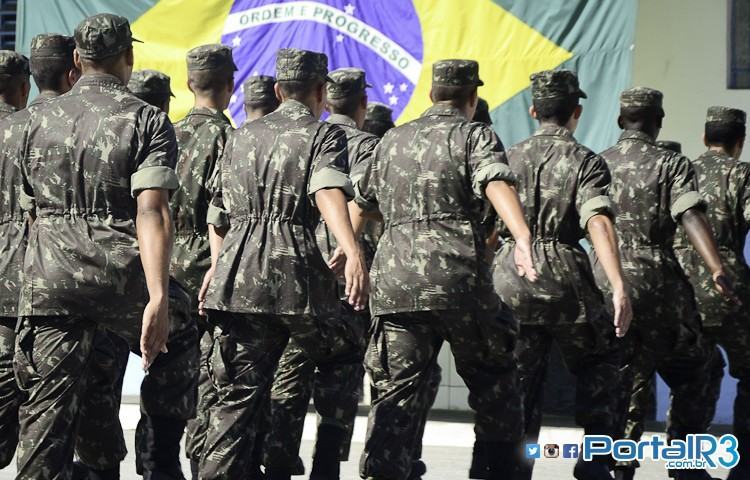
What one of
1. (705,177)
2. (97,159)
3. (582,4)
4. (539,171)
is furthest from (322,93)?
(582,4)

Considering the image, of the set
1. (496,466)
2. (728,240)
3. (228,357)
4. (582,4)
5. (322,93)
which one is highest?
(582,4)

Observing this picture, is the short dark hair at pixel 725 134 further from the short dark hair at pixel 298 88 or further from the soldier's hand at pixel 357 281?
the soldier's hand at pixel 357 281

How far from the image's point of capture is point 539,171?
8.38 m

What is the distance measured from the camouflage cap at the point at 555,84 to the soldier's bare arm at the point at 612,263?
91 cm

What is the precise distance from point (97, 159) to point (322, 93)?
6.19ft

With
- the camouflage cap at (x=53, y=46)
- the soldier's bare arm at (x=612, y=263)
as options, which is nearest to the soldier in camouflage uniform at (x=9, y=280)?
the camouflage cap at (x=53, y=46)

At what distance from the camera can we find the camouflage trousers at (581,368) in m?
8.28

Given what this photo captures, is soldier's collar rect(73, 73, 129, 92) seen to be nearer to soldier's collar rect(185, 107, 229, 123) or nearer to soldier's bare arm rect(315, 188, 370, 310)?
soldier's bare arm rect(315, 188, 370, 310)

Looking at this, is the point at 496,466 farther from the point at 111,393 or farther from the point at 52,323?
the point at 52,323

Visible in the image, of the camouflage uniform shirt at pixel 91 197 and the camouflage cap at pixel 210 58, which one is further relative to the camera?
the camouflage cap at pixel 210 58

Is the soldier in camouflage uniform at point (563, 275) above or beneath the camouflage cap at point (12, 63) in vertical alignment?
beneath

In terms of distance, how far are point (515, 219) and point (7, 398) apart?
8.72 feet

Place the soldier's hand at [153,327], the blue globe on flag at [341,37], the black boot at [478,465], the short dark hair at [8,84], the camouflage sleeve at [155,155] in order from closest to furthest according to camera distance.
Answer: the soldier's hand at [153,327] < the camouflage sleeve at [155,155] < the short dark hair at [8,84] < the black boot at [478,465] < the blue globe on flag at [341,37]

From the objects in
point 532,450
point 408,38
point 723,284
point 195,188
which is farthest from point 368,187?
point 408,38
